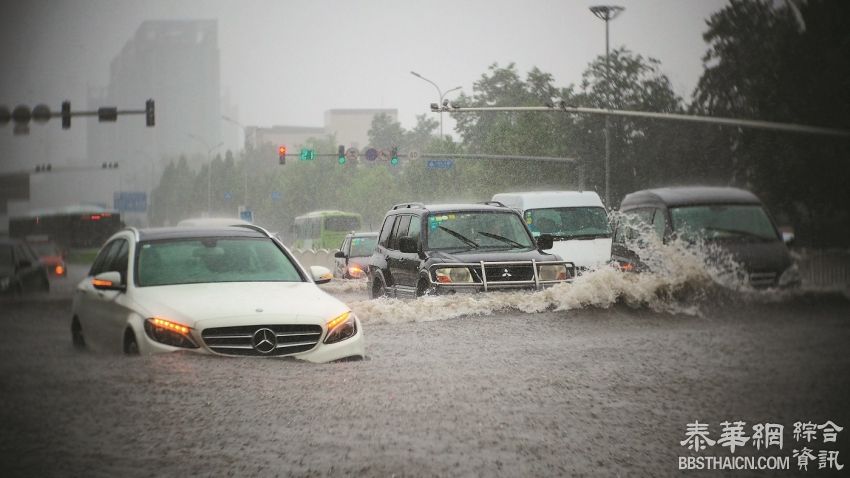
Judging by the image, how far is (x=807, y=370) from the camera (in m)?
10.0

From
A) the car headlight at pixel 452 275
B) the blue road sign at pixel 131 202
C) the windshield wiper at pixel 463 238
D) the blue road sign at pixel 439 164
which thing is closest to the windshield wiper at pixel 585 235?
the windshield wiper at pixel 463 238

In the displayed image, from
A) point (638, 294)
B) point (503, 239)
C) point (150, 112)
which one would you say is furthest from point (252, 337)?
point (150, 112)

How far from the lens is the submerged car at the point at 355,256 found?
2918 centimetres

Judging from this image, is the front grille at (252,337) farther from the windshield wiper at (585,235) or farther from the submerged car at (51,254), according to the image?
the submerged car at (51,254)

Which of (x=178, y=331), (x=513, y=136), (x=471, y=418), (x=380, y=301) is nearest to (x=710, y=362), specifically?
(x=471, y=418)

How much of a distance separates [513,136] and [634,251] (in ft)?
141

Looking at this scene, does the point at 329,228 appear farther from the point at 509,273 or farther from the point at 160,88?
the point at 509,273

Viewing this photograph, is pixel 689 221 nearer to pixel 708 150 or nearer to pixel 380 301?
pixel 380 301

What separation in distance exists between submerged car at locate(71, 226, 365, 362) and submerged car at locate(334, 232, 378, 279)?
58.7 feet

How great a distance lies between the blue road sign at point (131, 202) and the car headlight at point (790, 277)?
8282 centimetres

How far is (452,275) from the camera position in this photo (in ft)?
49.2

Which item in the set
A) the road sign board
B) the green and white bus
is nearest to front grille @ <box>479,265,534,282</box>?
the road sign board

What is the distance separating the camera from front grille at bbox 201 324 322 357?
8703 millimetres

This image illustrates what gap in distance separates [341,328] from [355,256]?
835 inches
